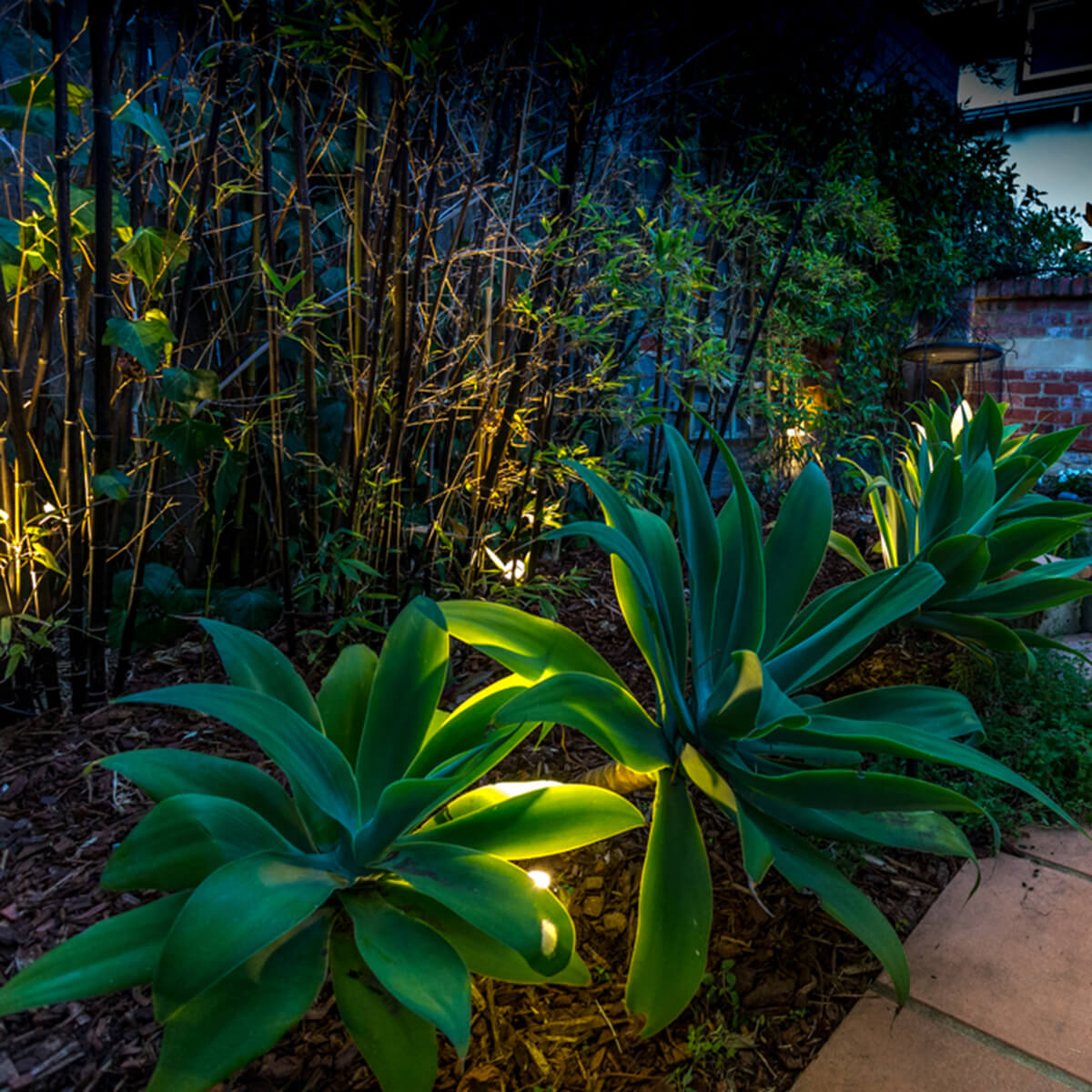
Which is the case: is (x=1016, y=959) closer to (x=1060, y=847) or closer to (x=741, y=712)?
(x=1060, y=847)

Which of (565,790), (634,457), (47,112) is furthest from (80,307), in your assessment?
(634,457)

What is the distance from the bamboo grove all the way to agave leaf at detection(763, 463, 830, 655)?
63cm

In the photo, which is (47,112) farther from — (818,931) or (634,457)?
(634,457)

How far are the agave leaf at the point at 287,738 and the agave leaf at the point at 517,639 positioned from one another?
21 cm

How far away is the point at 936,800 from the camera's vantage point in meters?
0.77

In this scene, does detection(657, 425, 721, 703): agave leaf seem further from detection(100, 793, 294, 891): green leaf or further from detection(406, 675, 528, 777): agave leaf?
detection(100, 793, 294, 891): green leaf

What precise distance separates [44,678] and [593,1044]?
1.15 m

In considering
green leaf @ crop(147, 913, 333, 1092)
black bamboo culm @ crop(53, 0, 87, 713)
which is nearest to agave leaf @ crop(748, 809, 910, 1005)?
green leaf @ crop(147, 913, 333, 1092)

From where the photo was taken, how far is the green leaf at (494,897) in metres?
0.67

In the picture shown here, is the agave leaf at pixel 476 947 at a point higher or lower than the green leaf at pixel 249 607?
lower

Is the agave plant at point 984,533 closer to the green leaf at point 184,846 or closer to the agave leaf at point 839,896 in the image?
the agave leaf at point 839,896

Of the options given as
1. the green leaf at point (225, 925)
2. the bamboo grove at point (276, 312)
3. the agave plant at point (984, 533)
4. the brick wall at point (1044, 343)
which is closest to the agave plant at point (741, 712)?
the green leaf at point (225, 925)

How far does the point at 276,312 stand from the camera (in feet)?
5.23

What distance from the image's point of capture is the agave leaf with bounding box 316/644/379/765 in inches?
38.7
